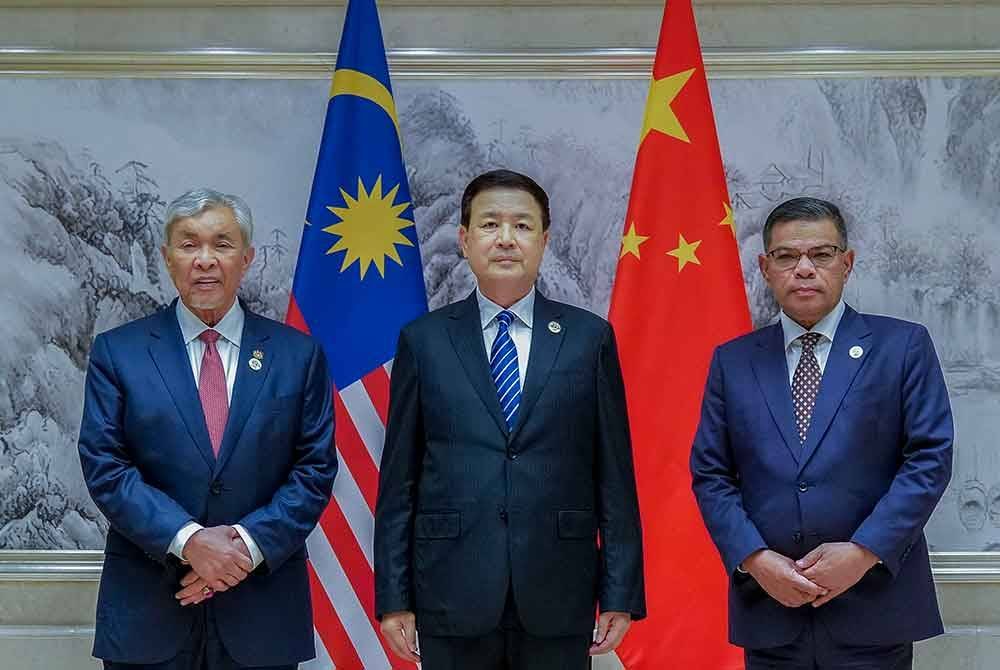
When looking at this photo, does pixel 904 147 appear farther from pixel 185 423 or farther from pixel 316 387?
pixel 185 423

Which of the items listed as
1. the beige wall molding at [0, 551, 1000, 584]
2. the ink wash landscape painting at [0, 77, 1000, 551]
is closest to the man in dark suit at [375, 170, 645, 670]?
the ink wash landscape painting at [0, 77, 1000, 551]

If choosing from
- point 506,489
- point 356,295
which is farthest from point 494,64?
point 506,489

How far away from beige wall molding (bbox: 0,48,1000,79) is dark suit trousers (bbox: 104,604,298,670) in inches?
78.7

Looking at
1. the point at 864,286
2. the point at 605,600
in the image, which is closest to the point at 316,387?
the point at 605,600

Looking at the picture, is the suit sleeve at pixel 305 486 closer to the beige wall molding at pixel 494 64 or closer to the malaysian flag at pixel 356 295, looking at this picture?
the malaysian flag at pixel 356 295

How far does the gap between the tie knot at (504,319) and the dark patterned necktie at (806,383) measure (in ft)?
2.34

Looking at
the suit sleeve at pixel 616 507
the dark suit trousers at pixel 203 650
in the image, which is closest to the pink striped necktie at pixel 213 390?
the dark suit trousers at pixel 203 650

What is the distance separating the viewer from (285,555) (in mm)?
2701

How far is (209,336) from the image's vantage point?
2.88 meters

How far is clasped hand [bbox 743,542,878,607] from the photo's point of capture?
2580mm

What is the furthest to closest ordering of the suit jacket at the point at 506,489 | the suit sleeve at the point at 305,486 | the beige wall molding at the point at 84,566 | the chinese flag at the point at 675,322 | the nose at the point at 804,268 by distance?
the beige wall molding at the point at 84,566
the chinese flag at the point at 675,322
the nose at the point at 804,268
the suit sleeve at the point at 305,486
the suit jacket at the point at 506,489

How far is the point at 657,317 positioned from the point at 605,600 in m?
1.22

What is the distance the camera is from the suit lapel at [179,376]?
273cm

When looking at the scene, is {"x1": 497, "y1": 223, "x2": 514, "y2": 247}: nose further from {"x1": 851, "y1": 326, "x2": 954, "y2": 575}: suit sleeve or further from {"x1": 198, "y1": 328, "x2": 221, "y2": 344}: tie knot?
{"x1": 851, "y1": 326, "x2": 954, "y2": 575}: suit sleeve
